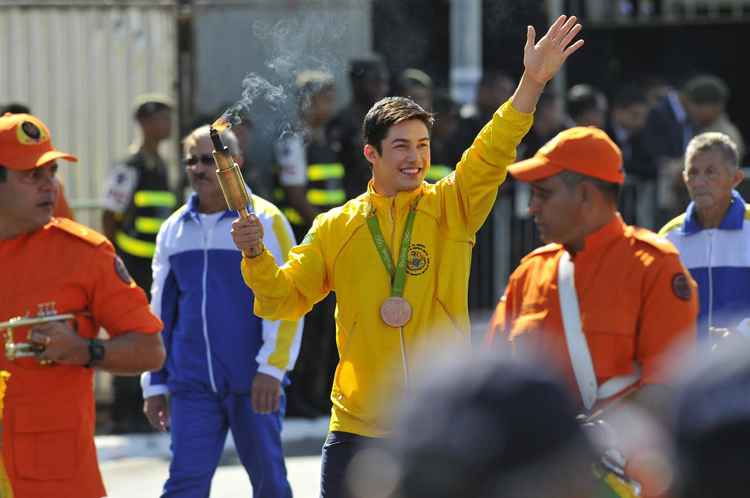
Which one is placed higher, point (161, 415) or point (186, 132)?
point (186, 132)

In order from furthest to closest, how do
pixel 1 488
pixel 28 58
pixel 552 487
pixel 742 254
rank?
1. pixel 28 58
2. pixel 742 254
3. pixel 1 488
4. pixel 552 487

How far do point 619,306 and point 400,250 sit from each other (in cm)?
74

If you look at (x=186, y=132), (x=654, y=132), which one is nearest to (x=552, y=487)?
(x=186, y=132)

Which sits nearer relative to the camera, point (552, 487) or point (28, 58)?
point (552, 487)

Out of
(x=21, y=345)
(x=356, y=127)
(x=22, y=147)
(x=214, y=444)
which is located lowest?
(x=214, y=444)

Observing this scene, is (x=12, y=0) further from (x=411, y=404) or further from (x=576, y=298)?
(x=411, y=404)

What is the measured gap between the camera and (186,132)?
31.9ft

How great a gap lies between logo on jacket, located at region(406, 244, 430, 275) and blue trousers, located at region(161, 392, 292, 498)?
69.1 inches

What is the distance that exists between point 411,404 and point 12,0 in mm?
8504

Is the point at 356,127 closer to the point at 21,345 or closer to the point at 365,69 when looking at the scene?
the point at 365,69

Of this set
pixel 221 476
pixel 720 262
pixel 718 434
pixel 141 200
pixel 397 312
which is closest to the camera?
pixel 718 434

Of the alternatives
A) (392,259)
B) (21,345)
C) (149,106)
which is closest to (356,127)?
(149,106)

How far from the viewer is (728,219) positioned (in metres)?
6.00

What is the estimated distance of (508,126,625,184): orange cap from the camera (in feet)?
15.6
